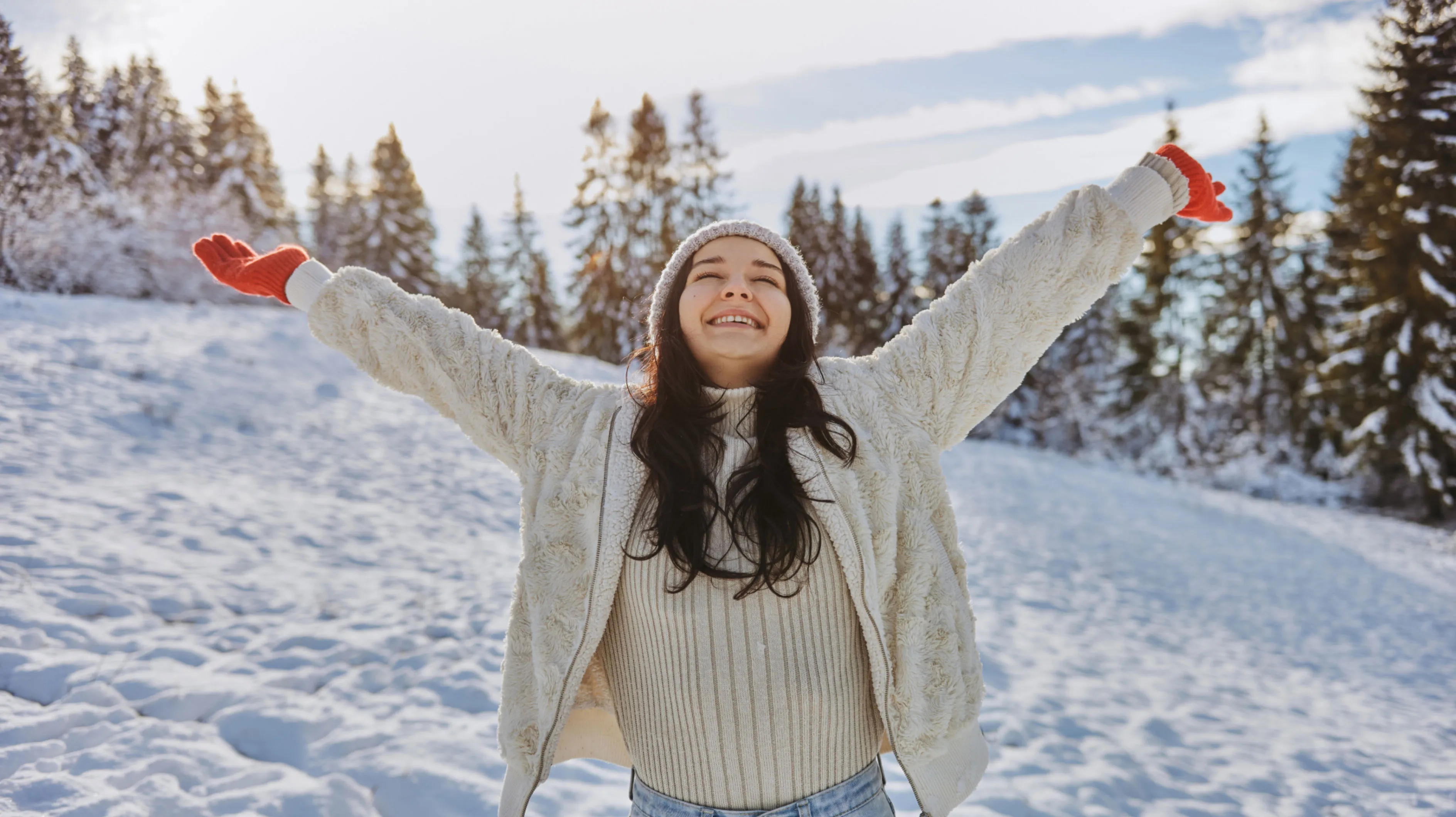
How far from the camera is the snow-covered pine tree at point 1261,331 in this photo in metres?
21.4

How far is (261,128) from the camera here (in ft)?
93.2

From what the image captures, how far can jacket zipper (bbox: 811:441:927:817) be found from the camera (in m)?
1.58

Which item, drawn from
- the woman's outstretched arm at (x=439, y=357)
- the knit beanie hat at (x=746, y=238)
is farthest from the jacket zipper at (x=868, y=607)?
the woman's outstretched arm at (x=439, y=357)

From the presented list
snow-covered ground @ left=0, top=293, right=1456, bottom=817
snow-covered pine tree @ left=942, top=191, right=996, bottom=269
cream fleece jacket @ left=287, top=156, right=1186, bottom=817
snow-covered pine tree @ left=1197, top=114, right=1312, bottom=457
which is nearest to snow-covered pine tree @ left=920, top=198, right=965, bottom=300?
snow-covered pine tree @ left=942, top=191, right=996, bottom=269

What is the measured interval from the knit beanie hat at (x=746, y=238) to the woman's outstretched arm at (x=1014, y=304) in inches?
10.7

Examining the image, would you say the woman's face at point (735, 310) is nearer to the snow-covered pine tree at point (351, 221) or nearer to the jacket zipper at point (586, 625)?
the jacket zipper at point (586, 625)

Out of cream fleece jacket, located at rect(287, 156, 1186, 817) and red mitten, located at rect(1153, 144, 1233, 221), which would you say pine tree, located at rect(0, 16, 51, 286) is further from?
red mitten, located at rect(1153, 144, 1233, 221)

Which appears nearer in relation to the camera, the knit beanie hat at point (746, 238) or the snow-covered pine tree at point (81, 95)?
the knit beanie hat at point (746, 238)

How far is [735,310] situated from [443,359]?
28.0 inches

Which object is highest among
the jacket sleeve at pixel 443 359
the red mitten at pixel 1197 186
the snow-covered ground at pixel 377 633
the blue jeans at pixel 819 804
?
the red mitten at pixel 1197 186

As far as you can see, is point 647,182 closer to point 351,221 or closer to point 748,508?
point 351,221

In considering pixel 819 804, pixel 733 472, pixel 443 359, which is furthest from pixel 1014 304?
pixel 443 359

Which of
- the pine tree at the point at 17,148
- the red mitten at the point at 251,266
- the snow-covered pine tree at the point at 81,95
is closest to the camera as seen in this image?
the red mitten at the point at 251,266

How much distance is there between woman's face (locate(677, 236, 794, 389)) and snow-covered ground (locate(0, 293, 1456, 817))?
244cm
